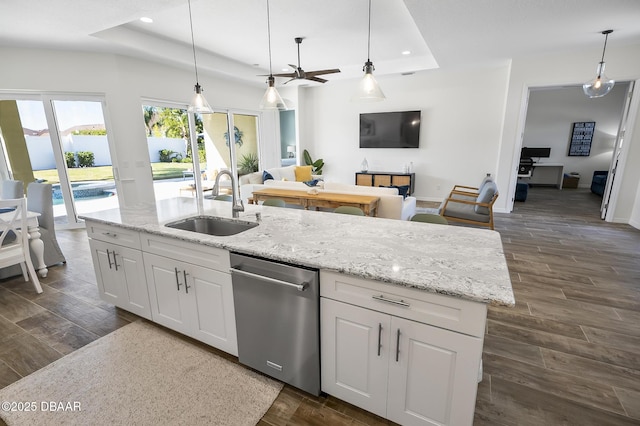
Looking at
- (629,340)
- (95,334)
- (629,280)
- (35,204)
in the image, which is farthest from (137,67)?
(629,280)

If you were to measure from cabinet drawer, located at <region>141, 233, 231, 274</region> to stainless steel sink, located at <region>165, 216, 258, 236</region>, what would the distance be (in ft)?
0.59

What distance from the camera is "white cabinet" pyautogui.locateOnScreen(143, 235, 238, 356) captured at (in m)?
1.83

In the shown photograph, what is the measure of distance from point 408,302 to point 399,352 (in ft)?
0.84

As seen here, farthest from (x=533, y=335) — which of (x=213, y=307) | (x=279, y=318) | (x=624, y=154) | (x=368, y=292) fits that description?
(x=624, y=154)

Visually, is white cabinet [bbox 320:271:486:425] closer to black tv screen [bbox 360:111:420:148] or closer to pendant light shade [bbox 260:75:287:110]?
pendant light shade [bbox 260:75:287:110]

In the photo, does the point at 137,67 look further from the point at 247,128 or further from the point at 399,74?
the point at 399,74

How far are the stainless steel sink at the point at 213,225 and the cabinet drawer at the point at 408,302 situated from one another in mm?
945

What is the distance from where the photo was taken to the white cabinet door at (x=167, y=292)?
198 cm

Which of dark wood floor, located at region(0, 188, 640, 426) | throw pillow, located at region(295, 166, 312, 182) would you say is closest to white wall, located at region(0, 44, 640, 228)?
throw pillow, located at region(295, 166, 312, 182)

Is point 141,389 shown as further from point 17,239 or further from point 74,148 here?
point 74,148

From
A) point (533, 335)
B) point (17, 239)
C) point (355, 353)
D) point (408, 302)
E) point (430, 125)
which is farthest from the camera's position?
point (430, 125)

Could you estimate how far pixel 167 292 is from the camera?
207cm

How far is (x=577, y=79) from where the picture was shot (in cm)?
487

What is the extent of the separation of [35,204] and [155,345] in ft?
8.95
